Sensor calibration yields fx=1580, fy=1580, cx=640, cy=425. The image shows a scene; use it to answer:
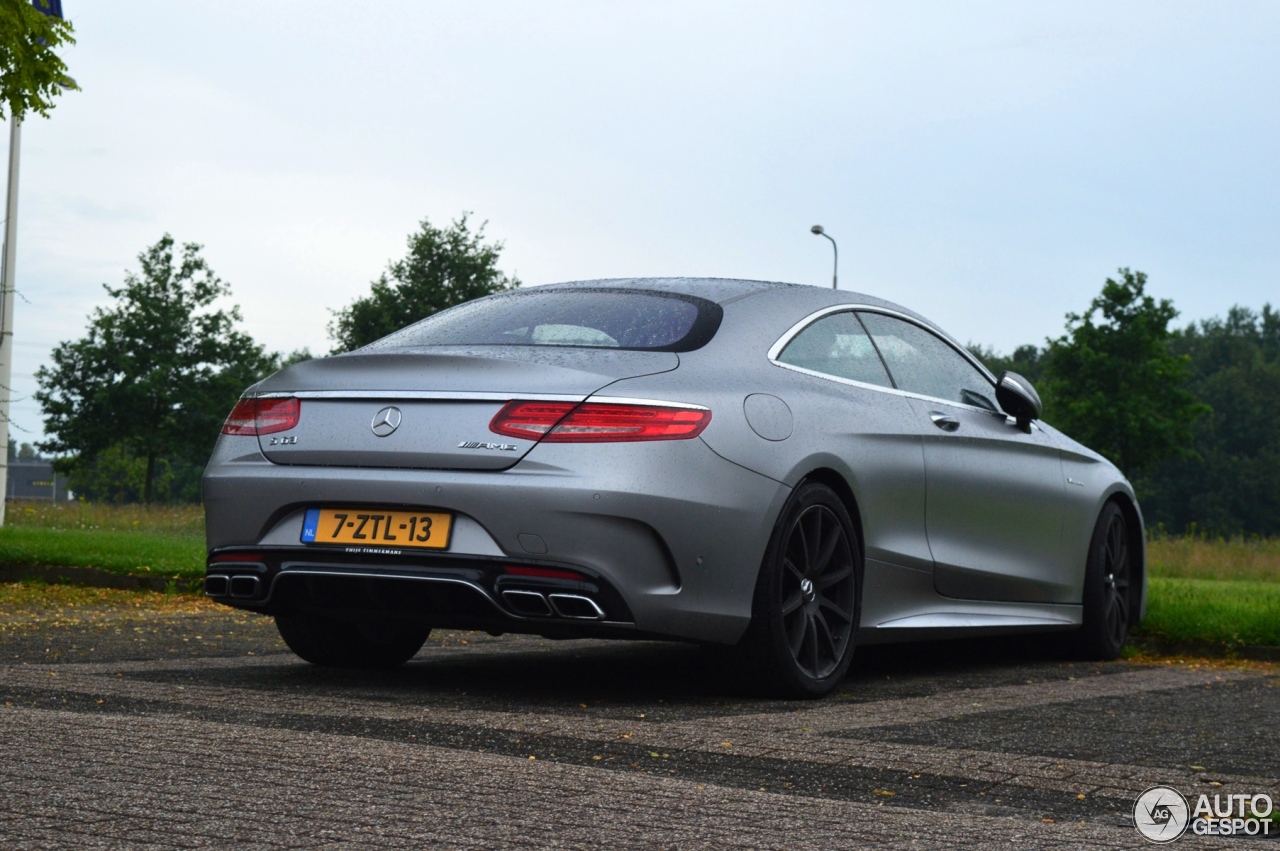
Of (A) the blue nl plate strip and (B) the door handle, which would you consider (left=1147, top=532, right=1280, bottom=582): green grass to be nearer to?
(B) the door handle

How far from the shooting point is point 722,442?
502cm

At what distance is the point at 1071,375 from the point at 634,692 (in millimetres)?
47640

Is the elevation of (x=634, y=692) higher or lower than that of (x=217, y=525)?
lower

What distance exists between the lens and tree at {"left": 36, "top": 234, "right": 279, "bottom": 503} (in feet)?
169

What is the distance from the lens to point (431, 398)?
5020 millimetres

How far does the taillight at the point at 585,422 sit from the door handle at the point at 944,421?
6.00 ft

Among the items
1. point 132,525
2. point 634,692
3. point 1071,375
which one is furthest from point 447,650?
point 1071,375

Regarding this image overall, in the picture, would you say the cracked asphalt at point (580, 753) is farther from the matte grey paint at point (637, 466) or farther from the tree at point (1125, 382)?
the tree at point (1125, 382)

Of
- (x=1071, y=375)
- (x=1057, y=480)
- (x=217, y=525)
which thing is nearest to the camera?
(x=217, y=525)

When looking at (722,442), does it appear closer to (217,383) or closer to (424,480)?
(424,480)

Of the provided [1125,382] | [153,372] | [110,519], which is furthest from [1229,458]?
[110,519]

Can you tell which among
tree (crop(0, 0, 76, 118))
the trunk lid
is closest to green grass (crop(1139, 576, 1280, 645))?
the trunk lid

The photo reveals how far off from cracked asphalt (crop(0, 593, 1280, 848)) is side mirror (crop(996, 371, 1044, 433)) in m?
1.15

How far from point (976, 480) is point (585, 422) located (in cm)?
237
